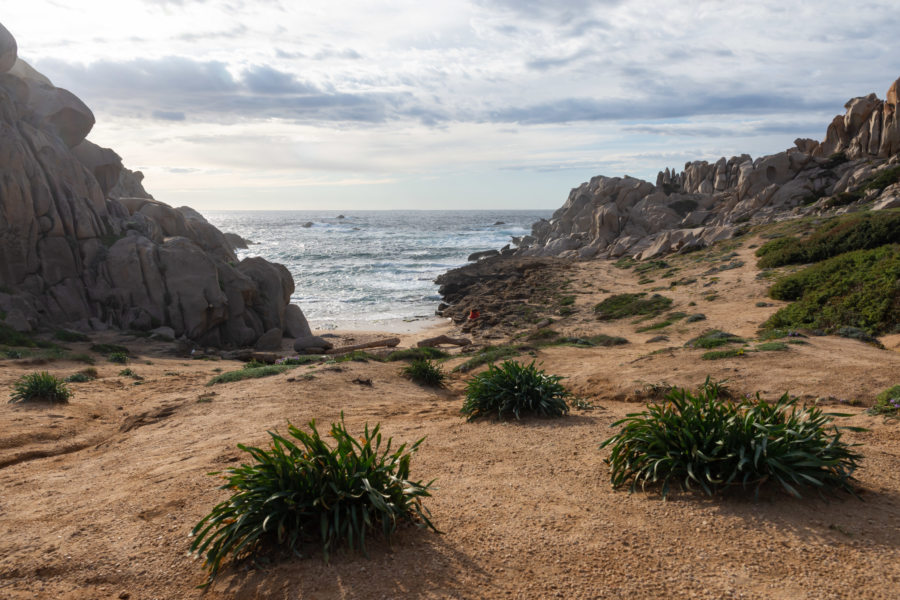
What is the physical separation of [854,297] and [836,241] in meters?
11.5

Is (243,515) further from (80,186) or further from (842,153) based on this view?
(842,153)

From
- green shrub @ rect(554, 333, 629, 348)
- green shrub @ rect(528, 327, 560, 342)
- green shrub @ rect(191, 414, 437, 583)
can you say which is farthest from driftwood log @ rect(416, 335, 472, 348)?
green shrub @ rect(191, 414, 437, 583)

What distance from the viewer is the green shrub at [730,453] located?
4.52 meters

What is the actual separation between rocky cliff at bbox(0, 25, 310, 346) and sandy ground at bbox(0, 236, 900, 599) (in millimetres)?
12775

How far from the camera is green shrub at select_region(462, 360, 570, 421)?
26.0ft

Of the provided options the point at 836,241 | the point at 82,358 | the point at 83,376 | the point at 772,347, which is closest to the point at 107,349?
the point at 82,358

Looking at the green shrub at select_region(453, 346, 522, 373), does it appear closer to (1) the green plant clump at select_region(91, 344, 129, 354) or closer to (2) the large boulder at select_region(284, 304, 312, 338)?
(1) the green plant clump at select_region(91, 344, 129, 354)

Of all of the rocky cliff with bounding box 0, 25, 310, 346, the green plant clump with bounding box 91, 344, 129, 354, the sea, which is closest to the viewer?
the green plant clump with bounding box 91, 344, 129, 354

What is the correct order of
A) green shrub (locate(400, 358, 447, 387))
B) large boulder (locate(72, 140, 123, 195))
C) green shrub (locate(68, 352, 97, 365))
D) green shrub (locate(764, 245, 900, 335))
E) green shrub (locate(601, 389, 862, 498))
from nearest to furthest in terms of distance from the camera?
green shrub (locate(601, 389, 862, 498)), green shrub (locate(400, 358, 447, 387)), green shrub (locate(764, 245, 900, 335)), green shrub (locate(68, 352, 97, 365)), large boulder (locate(72, 140, 123, 195))

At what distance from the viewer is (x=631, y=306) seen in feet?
79.3

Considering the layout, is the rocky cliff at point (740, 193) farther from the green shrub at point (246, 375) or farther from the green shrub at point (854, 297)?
the green shrub at point (246, 375)

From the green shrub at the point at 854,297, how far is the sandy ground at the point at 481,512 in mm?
4610

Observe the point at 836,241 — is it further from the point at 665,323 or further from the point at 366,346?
the point at 366,346

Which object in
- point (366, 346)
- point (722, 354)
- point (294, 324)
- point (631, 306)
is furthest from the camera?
point (294, 324)
